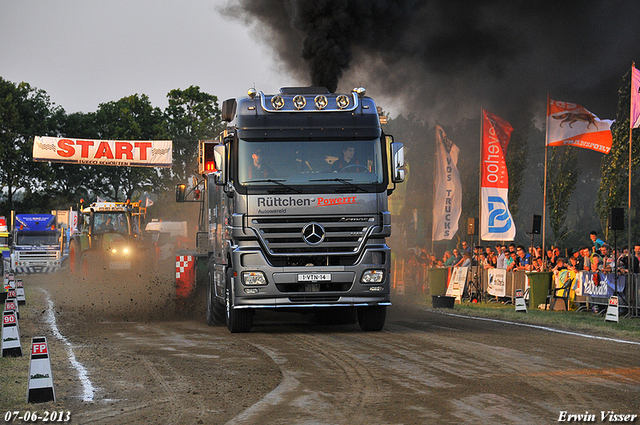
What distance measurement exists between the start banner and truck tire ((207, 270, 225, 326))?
78.2 ft

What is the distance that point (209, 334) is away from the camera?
13.6m

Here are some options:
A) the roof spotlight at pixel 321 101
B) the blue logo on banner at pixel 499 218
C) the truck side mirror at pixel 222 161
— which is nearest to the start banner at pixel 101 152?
the blue logo on banner at pixel 499 218

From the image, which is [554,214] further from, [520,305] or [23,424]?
[23,424]

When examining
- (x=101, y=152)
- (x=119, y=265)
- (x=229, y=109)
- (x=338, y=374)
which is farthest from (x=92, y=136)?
(x=338, y=374)

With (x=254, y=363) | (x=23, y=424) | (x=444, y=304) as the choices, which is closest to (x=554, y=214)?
(x=444, y=304)

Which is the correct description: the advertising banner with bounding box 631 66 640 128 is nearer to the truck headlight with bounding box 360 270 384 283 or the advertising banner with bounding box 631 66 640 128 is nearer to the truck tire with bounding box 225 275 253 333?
the truck headlight with bounding box 360 270 384 283

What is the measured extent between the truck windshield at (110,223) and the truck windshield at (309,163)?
74.7ft

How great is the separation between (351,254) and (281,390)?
15.4 ft

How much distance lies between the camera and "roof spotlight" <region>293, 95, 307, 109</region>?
12742 mm

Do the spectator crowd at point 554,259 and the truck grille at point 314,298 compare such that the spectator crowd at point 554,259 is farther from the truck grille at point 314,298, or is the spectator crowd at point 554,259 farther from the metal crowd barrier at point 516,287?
the truck grille at point 314,298

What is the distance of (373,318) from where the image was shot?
13555 mm

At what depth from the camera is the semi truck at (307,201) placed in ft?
40.4

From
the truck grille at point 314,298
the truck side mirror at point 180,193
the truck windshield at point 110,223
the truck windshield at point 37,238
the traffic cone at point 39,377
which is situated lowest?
the traffic cone at point 39,377

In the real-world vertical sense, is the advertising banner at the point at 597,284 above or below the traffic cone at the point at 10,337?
above
